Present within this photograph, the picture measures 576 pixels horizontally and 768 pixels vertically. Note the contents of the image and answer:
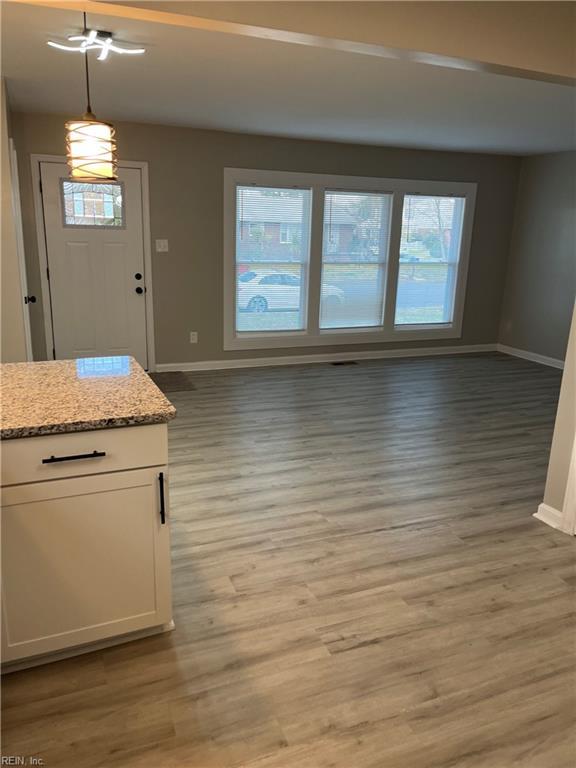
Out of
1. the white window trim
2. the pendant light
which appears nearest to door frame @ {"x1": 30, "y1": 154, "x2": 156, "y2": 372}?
the white window trim

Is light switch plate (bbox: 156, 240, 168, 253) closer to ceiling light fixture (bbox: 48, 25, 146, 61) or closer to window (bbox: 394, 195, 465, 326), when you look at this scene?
ceiling light fixture (bbox: 48, 25, 146, 61)

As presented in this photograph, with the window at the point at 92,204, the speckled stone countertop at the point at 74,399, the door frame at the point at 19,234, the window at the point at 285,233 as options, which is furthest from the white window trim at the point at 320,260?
the speckled stone countertop at the point at 74,399

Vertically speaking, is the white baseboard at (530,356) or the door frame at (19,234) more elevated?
the door frame at (19,234)

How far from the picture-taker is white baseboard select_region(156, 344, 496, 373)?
20.0 feet

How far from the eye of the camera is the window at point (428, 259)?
6.77 m

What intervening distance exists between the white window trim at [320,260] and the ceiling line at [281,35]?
11.9ft

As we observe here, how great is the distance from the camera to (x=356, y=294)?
22.0 ft

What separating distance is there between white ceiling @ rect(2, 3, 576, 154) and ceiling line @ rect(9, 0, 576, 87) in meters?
0.72

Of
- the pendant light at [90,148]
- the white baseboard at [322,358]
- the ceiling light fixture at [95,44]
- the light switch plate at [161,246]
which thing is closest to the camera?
the pendant light at [90,148]

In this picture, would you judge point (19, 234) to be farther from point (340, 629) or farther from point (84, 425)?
point (340, 629)

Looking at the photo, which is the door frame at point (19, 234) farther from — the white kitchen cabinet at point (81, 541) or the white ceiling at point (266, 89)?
the white kitchen cabinet at point (81, 541)

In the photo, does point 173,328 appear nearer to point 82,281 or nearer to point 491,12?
point 82,281

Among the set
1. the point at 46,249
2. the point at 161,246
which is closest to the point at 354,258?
the point at 161,246

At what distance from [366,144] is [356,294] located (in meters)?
1.66
